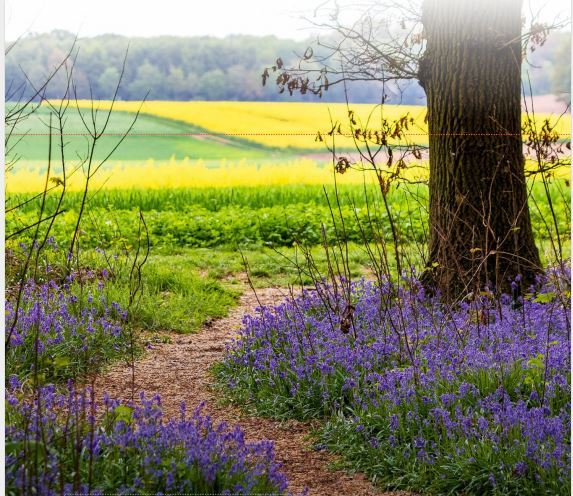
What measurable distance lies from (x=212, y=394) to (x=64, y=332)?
3.60 feet

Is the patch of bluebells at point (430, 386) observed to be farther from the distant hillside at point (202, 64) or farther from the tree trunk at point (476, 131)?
the distant hillside at point (202, 64)

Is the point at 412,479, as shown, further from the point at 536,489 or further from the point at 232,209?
the point at 232,209

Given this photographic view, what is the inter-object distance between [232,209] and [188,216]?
0.88 m

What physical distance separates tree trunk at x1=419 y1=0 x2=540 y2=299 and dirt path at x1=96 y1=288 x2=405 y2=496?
1.81 meters

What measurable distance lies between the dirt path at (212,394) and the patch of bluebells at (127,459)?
1.69ft

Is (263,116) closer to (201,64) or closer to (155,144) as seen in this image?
(201,64)

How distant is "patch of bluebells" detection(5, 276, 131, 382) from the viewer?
15.9 ft

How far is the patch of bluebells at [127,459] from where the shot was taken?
281 centimetres

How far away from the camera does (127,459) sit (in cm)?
307

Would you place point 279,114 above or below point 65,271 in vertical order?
above

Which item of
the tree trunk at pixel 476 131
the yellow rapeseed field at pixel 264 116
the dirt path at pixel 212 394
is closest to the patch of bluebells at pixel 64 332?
the dirt path at pixel 212 394

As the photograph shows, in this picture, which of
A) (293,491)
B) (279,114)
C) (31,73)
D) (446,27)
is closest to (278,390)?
(293,491)

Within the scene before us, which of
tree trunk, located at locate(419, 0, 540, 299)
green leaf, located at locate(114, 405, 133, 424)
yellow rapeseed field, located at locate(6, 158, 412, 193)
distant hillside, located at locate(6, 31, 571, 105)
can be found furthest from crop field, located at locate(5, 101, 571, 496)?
distant hillside, located at locate(6, 31, 571, 105)

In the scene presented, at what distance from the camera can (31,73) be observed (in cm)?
2291
